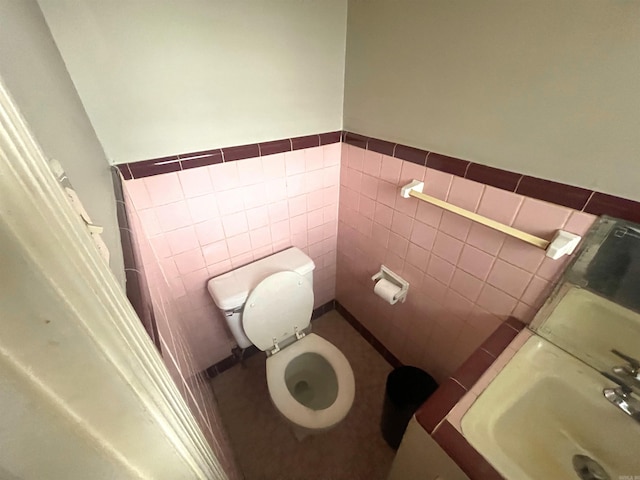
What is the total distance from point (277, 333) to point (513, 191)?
1.11m

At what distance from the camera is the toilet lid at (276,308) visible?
1226 millimetres

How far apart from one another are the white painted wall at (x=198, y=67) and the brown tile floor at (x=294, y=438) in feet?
4.15

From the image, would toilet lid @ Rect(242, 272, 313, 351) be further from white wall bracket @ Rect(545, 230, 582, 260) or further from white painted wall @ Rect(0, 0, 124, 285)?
white wall bracket @ Rect(545, 230, 582, 260)

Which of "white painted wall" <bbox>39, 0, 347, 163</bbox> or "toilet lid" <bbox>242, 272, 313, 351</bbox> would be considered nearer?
"white painted wall" <bbox>39, 0, 347, 163</bbox>

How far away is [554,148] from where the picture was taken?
75 cm

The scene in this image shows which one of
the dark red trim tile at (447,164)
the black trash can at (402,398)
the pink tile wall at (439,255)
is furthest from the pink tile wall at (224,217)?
the black trash can at (402,398)

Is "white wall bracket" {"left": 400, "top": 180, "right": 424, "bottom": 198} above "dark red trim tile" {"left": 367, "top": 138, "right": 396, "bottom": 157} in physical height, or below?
below

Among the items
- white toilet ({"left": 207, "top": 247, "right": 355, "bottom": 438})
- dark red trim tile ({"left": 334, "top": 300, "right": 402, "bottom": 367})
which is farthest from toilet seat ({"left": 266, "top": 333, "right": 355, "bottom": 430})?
dark red trim tile ({"left": 334, "top": 300, "right": 402, "bottom": 367})

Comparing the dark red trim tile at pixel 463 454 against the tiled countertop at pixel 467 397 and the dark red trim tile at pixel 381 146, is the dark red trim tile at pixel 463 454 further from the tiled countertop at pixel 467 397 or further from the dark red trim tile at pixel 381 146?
the dark red trim tile at pixel 381 146

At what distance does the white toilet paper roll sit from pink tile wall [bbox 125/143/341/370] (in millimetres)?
440

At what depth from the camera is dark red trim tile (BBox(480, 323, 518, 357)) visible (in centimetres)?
91

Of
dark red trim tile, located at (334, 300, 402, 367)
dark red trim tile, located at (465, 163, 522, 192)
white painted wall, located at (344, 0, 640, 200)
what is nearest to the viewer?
white painted wall, located at (344, 0, 640, 200)

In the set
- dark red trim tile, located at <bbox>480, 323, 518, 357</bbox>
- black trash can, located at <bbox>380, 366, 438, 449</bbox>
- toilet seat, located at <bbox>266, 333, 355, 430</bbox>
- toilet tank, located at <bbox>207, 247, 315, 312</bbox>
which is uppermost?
dark red trim tile, located at <bbox>480, 323, 518, 357</bbox>

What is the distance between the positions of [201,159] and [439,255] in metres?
0.99
